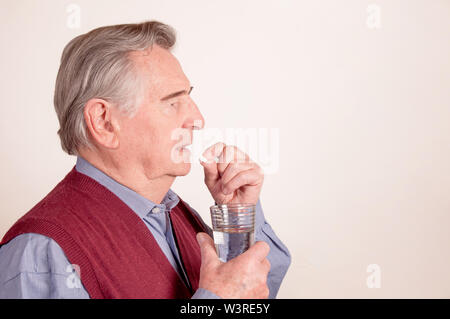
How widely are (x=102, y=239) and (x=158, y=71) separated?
56cm

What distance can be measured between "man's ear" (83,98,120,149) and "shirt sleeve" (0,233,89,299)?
398 millimetres

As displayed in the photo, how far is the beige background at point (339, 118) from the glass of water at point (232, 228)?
5.33 feet

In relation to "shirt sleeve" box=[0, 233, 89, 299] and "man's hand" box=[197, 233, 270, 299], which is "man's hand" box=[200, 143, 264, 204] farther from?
"shirt sleeve" box=[0, 233, 89, 299]

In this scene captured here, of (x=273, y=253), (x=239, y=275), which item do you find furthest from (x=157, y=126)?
(x=273, y=253)

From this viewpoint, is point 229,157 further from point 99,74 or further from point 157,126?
point 99,74

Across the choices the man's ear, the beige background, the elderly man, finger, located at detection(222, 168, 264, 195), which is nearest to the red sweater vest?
the elderly man

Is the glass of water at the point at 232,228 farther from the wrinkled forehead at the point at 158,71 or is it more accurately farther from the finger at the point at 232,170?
the wrinkled forehead at the point at 158,71

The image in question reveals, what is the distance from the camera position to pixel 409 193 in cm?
329

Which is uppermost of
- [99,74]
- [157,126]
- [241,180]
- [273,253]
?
[99,74]

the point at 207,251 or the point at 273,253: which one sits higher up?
the point at 207,251

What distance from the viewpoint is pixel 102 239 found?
4.41 feet

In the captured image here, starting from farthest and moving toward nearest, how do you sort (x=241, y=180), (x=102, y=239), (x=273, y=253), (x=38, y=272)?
(x=273, y=253) → (x=241, y=180) → (x=102, y=239) → (x=38, y=272)
